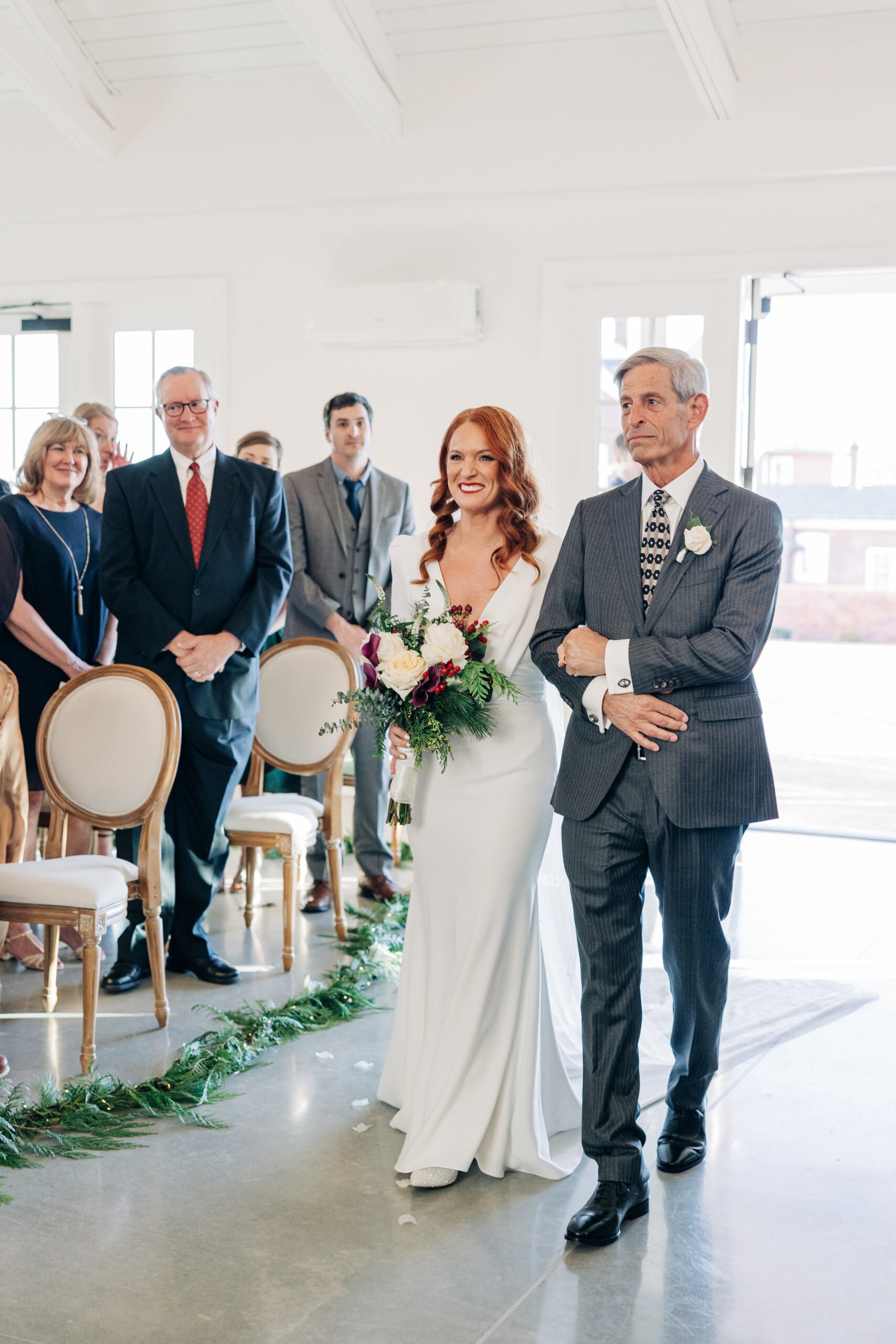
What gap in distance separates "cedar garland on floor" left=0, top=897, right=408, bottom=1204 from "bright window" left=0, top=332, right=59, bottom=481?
Answer: 16.9ft

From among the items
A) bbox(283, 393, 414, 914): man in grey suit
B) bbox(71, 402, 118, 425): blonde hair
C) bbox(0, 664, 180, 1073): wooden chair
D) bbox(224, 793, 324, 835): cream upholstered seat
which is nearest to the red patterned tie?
bbox(0, 664, 180, 1073): wooden chair

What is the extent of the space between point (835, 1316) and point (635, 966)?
78 centimetres

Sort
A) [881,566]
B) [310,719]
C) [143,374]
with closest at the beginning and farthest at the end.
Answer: [310,719]
[143,374]
[881,566]

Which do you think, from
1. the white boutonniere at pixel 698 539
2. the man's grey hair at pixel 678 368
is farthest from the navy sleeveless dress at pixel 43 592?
the white boutonniere at pixel 698 539

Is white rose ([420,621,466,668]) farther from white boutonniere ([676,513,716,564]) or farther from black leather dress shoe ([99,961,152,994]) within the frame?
black leather dress shoe ([99,961,152,994])

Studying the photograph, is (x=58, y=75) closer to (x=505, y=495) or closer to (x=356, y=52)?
(x=356, y=52)

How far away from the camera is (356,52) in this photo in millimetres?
6484

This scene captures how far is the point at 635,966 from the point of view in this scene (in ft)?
9.64

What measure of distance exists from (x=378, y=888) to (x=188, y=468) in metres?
2.05

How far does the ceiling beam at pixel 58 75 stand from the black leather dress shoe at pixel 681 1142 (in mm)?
6101

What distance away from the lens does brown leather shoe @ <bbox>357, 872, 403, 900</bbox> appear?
5.65 m

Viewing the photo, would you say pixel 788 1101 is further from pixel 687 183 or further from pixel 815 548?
pixel 815 548

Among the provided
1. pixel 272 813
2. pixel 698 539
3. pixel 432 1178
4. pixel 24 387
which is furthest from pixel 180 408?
pixel 24 387

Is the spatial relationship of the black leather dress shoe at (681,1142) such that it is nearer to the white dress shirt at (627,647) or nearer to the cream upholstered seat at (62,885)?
the white dress shirt at (627,647)
